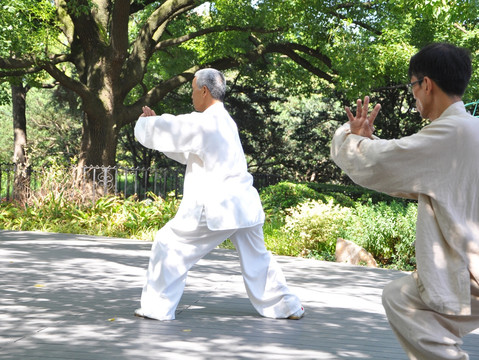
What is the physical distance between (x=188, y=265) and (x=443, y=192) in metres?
3.13

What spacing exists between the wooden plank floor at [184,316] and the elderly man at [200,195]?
1.04ft

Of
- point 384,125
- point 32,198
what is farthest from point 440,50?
point 384,125

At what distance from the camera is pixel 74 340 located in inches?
188

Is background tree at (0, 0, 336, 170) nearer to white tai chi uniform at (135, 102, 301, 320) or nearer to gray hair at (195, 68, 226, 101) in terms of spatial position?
gray hair at (195, 68, 226, 101)

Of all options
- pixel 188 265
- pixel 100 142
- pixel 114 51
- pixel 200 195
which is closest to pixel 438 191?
pixel 200 195

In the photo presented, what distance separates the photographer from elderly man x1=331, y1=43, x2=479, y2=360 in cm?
276

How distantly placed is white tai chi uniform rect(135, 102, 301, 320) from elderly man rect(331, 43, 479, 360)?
104 inches

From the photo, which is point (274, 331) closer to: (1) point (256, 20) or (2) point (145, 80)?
(1) point (256, 20)

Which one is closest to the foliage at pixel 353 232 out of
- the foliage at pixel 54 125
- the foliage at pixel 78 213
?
the foliage at pixel 78 213

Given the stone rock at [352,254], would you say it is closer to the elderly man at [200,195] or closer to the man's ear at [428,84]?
the elderly man at [200,195]

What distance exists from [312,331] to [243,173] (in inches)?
55.0

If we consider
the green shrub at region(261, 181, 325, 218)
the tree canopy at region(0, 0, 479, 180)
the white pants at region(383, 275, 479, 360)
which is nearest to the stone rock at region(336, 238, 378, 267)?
the green shrub at region(261, 181, 325, 218)

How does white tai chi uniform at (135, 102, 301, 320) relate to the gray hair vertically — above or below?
below

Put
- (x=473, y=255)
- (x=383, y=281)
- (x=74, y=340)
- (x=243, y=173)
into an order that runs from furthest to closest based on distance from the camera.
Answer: (x=383, y=281) < (x=243, y=173) < (x=74, y=340) < (x=473, y=255)
